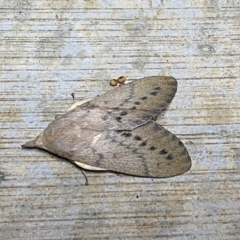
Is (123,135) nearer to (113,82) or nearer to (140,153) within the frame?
(140,153)

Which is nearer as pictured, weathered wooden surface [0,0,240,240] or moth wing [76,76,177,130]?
weathered wooden surface [0,0,240,240]

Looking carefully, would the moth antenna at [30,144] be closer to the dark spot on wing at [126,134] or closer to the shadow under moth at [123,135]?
the shadow under moth at [123,135]

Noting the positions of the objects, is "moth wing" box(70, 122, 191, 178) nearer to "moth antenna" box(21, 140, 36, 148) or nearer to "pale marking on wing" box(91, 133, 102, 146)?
"pale marking on wing" box(91, 133, 102, 146)

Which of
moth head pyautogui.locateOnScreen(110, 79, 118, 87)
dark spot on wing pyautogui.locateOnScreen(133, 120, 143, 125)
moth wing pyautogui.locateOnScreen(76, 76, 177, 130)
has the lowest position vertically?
dark spot on wing pyautogui.locateOnScreen(133, 120, 143, 125)

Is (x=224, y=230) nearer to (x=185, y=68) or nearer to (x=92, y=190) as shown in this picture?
(x=92, y=190)

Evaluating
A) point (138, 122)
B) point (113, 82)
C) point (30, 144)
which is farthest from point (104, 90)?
point (30, 144)

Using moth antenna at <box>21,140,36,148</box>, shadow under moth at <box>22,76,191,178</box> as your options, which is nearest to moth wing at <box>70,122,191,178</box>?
shadow under moth at <box>22,76,191,178</box>

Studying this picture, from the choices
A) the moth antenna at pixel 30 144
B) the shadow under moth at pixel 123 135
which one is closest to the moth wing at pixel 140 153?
the shadow under moth at pixel 123 135
